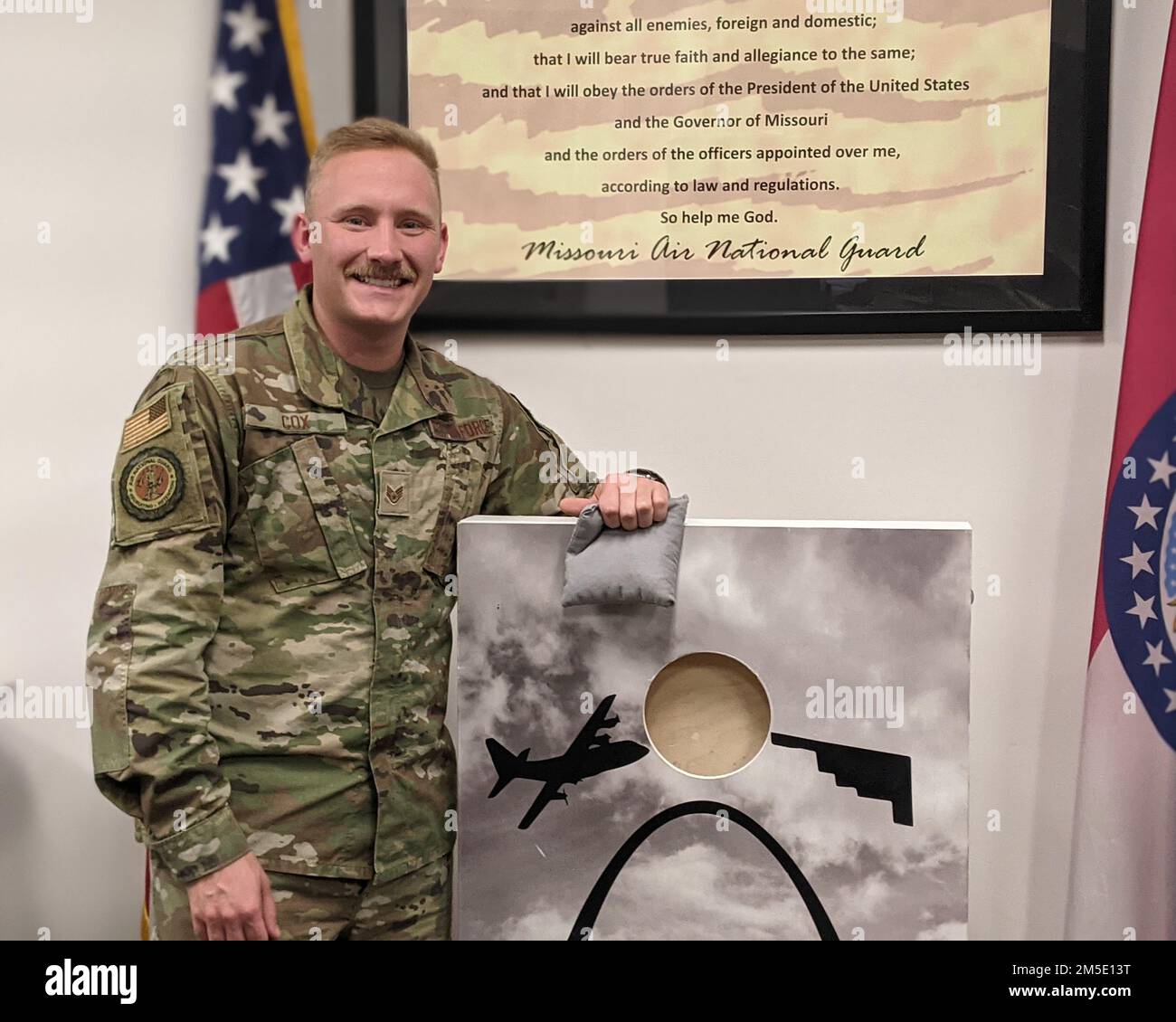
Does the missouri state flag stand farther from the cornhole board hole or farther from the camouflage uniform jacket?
the camouflage uniform jacket

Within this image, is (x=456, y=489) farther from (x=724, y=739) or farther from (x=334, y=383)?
(x=724, y=739)

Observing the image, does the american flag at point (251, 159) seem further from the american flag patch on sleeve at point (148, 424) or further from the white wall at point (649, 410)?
the american flag patch on sleeve at point (148, 424)

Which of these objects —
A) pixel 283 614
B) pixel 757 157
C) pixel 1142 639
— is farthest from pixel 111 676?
pixel 1142 639

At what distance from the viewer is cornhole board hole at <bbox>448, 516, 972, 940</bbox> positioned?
52.5 inches

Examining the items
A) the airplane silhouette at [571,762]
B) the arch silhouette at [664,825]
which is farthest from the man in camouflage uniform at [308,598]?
the arch silhouette at [664,825]

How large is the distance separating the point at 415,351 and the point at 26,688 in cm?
102

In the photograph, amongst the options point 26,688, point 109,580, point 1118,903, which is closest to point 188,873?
point 109,580

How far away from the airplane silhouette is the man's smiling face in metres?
0.57

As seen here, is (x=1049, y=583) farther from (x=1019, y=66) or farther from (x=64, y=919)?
(x=64, y=919)

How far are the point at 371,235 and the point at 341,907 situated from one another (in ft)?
2.79

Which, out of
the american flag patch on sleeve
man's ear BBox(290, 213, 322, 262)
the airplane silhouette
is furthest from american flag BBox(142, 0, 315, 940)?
the airplane silhouette

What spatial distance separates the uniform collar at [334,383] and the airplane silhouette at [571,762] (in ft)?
1.44

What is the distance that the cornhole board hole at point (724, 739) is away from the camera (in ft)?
4.38

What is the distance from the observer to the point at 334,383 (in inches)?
56.5
